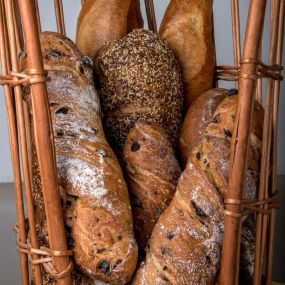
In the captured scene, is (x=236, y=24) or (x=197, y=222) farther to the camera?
(x=236, y=24)

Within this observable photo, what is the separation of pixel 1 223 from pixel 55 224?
0.79 m

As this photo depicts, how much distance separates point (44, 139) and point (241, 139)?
0.89ft

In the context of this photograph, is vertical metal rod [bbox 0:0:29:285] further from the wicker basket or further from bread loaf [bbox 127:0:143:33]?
bread loaf [bbox 127:0:143:33]

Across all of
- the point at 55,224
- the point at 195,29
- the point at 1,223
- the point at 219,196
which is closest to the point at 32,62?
the point at 55,224

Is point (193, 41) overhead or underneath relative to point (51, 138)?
overhead

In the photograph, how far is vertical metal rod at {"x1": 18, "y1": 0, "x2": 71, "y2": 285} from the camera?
64 centimetres

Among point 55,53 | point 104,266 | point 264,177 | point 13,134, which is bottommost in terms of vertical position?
point 104,266

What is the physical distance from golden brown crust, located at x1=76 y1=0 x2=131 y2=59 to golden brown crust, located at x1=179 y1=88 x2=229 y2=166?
0.22m

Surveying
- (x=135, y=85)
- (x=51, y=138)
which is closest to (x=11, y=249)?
(x=135, y=85)

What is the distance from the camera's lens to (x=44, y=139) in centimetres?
65

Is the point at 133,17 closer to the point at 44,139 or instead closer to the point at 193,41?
the point at 193,41

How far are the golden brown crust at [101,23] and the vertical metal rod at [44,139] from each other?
36 centimetres

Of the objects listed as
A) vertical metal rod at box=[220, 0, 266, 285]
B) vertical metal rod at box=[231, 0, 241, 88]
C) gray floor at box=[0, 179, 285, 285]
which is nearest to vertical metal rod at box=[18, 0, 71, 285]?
vertical metal rod at box=[220, 0, 266, 285]

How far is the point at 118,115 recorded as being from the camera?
0.93m
